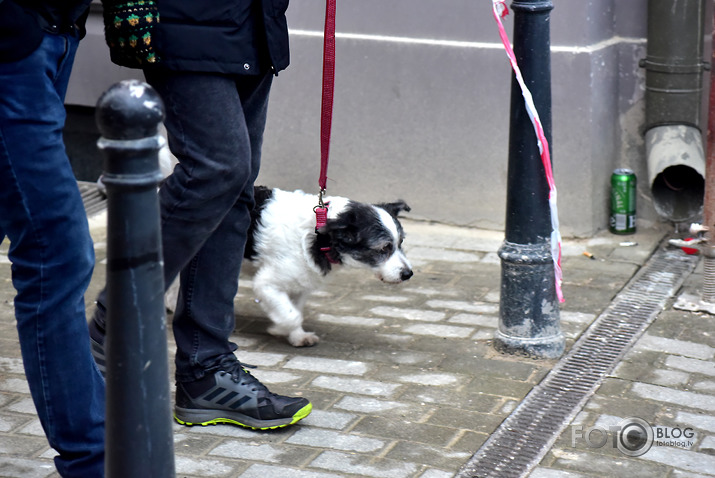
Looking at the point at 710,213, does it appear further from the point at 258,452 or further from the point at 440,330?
the point at 258,452

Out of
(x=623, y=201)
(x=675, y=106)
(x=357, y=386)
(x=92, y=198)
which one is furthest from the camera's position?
(x=92, y=198)

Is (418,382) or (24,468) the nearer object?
(24,468)

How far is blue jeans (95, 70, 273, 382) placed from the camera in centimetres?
302

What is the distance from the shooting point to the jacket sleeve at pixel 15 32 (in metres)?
2.41

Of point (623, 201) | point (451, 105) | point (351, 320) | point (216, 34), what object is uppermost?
point (216, 34)

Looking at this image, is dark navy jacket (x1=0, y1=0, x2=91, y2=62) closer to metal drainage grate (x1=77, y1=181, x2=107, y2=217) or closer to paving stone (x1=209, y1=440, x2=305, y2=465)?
paving stone (x1=209, y1=440, x2=305, y2=465)

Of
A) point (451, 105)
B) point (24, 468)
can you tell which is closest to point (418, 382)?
point (24, 468)

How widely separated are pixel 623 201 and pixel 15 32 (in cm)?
414

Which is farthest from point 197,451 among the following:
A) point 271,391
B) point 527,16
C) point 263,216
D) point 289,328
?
point 527,16

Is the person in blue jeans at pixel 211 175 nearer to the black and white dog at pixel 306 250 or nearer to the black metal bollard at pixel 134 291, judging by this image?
the black and white dog at pixel 306 250

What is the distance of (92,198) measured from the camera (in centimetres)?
673

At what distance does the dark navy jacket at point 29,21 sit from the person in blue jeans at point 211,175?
302 mm

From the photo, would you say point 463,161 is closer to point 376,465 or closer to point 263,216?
point 263,216

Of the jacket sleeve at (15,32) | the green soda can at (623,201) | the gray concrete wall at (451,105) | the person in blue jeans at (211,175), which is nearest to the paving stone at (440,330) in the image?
the person in blue jeans at (211,175)
